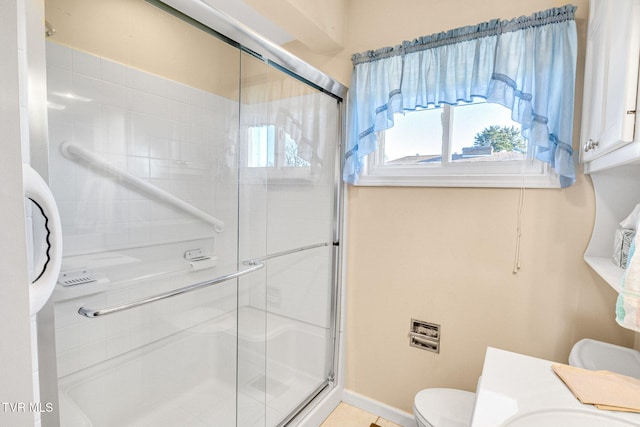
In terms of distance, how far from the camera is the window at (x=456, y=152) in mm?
1514

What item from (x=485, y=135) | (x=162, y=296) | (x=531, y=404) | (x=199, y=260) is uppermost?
(x=485, y=135)

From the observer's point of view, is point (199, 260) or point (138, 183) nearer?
point (138, 183)

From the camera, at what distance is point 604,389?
87 centimetres

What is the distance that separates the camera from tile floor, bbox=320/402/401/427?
1.84 metres

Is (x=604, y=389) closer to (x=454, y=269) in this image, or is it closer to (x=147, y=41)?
(x=454, y=269)

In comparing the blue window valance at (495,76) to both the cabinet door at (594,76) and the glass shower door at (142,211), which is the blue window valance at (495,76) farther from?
the glass shower door at (142,211)

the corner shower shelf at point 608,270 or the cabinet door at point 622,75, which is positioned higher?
the cabinet door at point 622,75

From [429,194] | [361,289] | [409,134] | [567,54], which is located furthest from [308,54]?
[361,289]

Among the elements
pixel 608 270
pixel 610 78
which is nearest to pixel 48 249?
pixel 610 78

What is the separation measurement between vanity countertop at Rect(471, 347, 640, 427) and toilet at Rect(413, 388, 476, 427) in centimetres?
46

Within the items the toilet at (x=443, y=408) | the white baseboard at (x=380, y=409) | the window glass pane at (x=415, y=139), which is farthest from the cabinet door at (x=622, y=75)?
the white baseboard at (x=380, y=409)

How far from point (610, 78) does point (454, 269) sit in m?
1.03

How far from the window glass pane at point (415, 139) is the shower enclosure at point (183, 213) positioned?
1.25 ft

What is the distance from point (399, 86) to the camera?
165 centimetres
